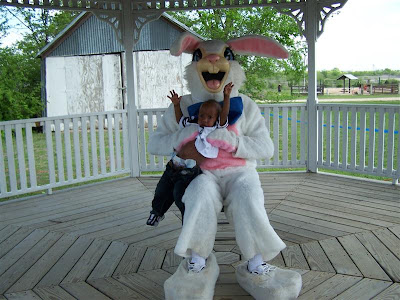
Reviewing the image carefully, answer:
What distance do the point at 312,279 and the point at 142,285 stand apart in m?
0.95

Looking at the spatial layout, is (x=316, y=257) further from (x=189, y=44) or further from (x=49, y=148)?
(x=49, y=148)

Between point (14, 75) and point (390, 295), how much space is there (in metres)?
8.83

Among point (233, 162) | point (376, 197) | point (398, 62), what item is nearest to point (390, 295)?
point (233, 162)

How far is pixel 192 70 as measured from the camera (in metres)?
2.62

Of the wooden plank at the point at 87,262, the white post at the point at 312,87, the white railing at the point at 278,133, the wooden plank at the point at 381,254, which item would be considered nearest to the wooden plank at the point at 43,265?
the wooden plank at the point at 87,262

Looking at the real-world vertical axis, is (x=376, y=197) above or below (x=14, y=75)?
below

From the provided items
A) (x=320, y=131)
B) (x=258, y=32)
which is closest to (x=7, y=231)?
(x=320, y=131)

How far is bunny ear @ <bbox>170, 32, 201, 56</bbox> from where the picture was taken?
2.58 metres

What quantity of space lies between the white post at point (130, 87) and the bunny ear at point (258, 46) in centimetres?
262

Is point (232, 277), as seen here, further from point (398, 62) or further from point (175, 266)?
point (398, 62)

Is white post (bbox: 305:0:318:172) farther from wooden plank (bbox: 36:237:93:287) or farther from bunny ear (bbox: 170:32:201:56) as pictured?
wooden plank (bbox: 36:237:93:287)

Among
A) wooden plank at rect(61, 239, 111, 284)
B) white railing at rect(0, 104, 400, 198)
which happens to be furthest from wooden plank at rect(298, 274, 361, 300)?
white railing at rect(0, 104, 400, 198)

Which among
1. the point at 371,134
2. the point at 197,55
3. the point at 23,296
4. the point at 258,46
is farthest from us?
the point at 371,134

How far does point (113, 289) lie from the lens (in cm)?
239
